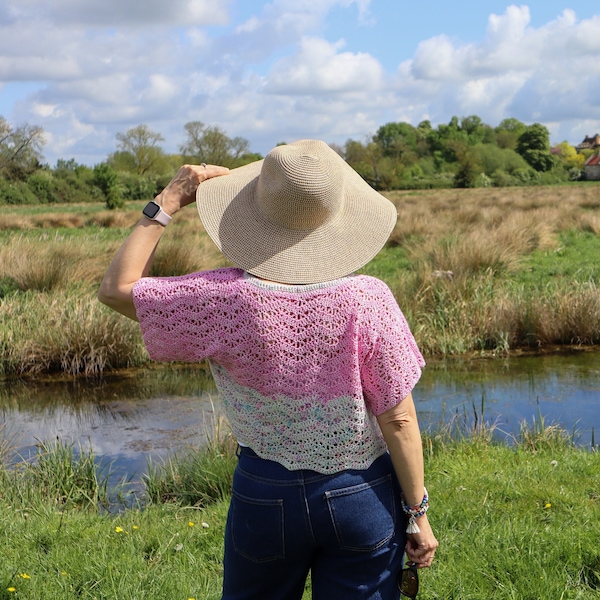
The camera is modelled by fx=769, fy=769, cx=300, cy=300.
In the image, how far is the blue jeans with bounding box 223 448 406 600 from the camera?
184cm

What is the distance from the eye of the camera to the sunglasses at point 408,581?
196 centimetres

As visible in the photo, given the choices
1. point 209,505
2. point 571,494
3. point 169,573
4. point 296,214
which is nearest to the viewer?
point 296,214

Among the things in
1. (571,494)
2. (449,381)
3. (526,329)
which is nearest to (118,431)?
(449,381)

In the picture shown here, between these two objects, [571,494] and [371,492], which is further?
[571,494]

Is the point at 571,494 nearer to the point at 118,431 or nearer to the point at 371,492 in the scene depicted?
the point at 371,492

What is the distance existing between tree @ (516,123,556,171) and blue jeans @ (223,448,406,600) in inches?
3441

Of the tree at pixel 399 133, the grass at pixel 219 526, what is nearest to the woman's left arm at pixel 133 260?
the grass at pixel 219 526

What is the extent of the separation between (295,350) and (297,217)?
311 millimetres

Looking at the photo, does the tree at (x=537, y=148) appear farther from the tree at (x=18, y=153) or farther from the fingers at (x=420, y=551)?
the fingers at (x=420, y=551)

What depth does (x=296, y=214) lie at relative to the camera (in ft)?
5.90

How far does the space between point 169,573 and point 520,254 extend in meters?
11.2

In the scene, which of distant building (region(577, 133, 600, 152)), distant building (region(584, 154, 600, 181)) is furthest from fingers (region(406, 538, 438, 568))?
distant building (region(577, 133, 600, 152))

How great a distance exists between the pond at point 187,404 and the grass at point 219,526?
62 cm

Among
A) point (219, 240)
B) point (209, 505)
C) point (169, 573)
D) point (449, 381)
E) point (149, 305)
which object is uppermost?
point (219, 240)
